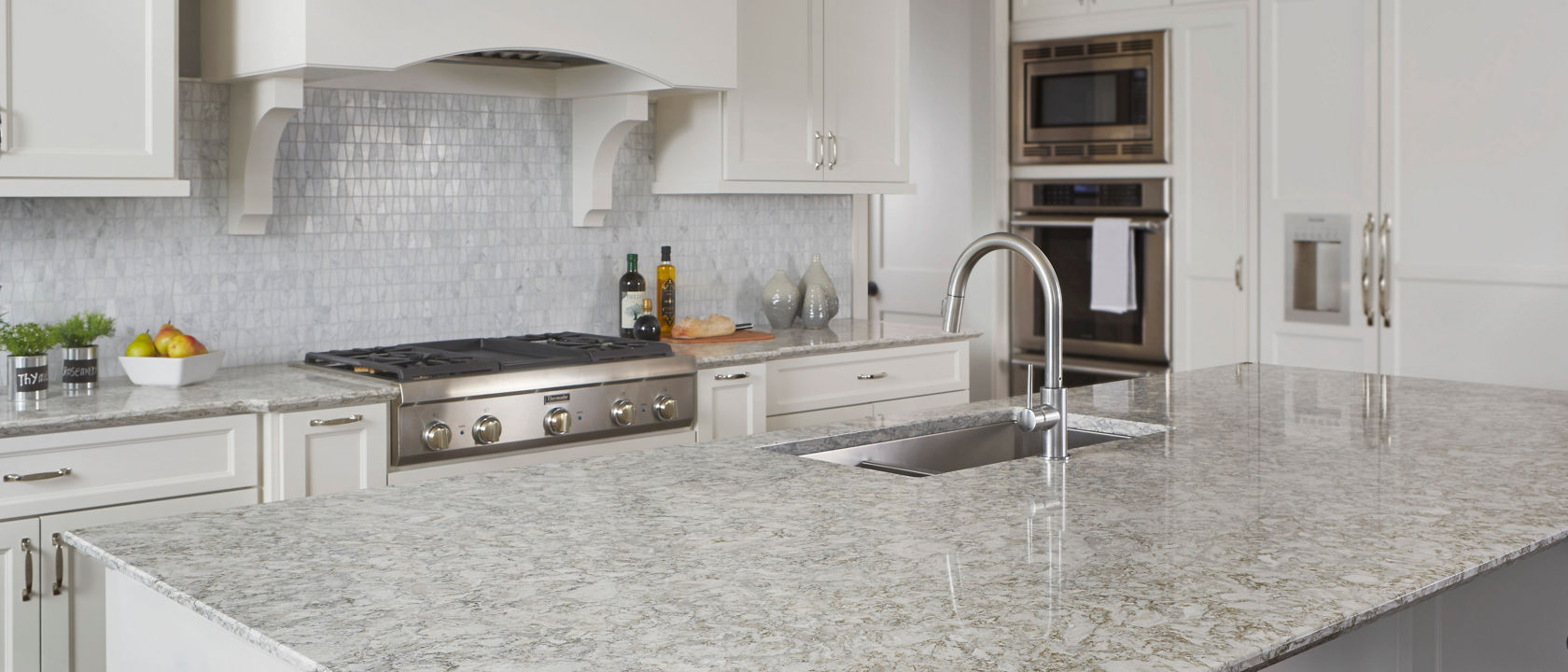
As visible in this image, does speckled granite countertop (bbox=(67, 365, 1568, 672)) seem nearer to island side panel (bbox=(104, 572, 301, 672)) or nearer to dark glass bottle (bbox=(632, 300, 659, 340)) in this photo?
island side panel (bbox=(104, 572, 301, 672))

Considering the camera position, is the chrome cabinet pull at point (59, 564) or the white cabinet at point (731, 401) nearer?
the chrome cabinet pull at point (59, 564)

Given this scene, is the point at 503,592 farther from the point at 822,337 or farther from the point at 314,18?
the point at 822,337

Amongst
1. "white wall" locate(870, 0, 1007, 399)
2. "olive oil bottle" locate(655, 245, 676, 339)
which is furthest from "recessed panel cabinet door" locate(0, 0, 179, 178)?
"white wall" locate(870, 0, 1007, 399)

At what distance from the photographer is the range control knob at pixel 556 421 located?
3.24m

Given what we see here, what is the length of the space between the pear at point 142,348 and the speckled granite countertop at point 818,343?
1.35 meters

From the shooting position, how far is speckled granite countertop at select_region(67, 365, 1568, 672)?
1205 millimetres

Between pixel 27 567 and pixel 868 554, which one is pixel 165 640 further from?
pixel 27 567

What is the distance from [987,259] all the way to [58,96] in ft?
12.1

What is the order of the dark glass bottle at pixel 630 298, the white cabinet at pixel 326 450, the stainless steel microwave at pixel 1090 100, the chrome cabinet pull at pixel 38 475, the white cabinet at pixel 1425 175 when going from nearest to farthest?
the chrome cabinet pull at pixel 38 475 → the white cabinet at pixel 326 450 → the dark glass bottle at pixel 630 298 → the white cabinet at pixel 1425 175 → the stainless steel microwave at pixel 1090 100

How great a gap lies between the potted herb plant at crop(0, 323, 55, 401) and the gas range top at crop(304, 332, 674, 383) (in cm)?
67

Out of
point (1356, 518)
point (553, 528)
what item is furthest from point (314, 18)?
point (1356, 518)

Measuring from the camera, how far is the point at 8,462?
2500mm

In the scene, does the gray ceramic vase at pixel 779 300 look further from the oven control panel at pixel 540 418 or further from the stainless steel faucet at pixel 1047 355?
the stainless steel faucet at pixel 1047 355

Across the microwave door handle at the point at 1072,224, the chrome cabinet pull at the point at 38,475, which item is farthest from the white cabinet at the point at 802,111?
the chrome cabinet pull at the point at 38,475
